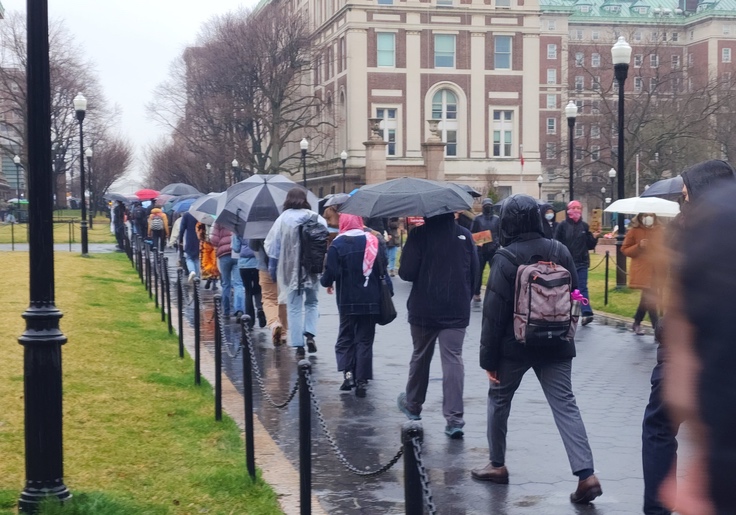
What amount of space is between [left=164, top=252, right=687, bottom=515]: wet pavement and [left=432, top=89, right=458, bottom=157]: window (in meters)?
58.0

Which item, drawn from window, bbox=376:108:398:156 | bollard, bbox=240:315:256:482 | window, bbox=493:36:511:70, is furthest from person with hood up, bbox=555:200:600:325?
window, bbox=493:36:511:70

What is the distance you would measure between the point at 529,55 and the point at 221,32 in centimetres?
2092

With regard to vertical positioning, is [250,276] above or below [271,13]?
below

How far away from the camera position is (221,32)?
6406cm

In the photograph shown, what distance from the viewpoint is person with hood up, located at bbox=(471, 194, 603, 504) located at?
21.1 ft

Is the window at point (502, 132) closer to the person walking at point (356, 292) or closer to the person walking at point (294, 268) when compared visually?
the person walking at point (294, 268)

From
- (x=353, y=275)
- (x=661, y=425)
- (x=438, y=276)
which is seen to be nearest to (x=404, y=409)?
(x=438, y=276)

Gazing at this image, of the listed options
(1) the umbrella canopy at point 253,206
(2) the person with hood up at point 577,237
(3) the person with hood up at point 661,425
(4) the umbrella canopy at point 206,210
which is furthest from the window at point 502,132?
(3) the person with hood up at point 661,425

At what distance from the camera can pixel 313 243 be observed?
1214cm

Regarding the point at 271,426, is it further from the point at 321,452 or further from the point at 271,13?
the point at 271,13

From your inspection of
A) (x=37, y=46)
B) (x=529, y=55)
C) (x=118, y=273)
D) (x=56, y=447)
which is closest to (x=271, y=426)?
(x=56, y=447)

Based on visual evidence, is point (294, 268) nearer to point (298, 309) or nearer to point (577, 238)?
point (298, 309)

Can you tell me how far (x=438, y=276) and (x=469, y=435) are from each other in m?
1.28

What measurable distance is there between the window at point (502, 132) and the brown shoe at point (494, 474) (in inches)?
2584
